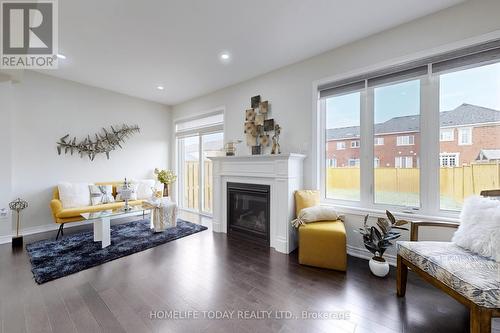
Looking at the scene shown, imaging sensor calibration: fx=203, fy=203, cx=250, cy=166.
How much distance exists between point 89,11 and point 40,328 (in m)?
2.88

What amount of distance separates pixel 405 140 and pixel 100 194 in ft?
16.5

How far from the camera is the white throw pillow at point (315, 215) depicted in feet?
8.35

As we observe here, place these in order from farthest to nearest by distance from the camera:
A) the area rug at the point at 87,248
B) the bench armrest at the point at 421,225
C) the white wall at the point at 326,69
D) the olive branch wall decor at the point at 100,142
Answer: the olive branch wall decor at the point at 100,142 → the area rug at the point at 87,248 → the white wall at the point at 326,69 → the bench armrest at the point at 421,225

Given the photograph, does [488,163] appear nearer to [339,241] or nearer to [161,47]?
[339,241]

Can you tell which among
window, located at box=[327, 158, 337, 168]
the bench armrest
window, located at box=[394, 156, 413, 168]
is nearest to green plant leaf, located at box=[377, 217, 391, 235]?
the bench armrest

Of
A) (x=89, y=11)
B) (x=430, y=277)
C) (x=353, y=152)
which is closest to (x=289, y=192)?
(x=353, y=152)

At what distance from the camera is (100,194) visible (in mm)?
3891

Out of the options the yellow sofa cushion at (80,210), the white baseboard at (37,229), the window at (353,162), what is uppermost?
the window at (353,162)

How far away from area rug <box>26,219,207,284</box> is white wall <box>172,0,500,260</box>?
2.17 m

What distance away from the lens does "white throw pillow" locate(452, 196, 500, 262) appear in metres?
1.49

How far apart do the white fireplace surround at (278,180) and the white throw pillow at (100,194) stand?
2.53m

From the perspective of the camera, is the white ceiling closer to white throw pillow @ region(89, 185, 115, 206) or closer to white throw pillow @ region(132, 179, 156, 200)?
white throw pillow @ region(89, 185, 115, 206)

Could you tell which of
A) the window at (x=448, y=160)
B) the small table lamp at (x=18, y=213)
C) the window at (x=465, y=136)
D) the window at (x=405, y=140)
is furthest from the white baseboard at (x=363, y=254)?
the small table lamp at (x=18, y=213)

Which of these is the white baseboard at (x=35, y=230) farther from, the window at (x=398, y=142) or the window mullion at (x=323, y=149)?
the window at (x=398, y=142)
